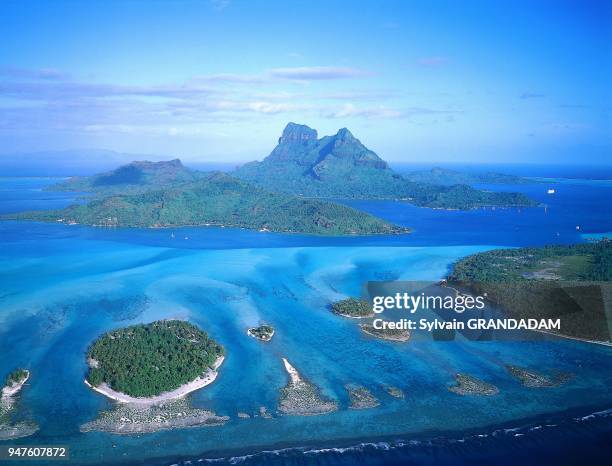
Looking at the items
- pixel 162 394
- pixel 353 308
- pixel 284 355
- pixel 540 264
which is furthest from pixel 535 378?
pixel 540 264

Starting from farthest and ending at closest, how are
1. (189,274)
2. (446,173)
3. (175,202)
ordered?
(446,173) < (175,202) < (189,274)

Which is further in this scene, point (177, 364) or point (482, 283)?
point (482, 283)

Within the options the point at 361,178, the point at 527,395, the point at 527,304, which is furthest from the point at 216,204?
the point at 527,395

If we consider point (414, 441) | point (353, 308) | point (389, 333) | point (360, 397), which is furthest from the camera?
point (353, 308)

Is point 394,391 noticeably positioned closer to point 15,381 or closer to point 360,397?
point 360,397

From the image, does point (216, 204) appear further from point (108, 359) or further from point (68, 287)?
point (108, 359)

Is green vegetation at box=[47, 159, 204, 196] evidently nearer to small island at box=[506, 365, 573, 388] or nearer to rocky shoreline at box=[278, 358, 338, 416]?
rocky shoreline at box=[278, 358, 338, 416]
